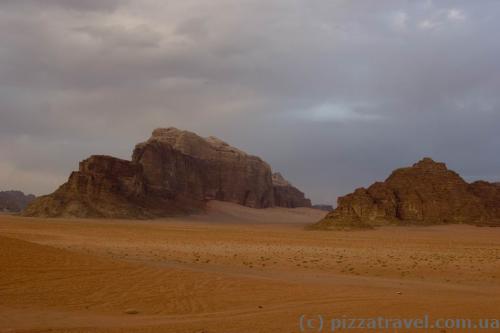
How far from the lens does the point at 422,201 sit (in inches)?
2415

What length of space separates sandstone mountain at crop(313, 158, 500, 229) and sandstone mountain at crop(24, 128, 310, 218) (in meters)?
33.4

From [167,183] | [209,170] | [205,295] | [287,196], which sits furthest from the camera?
[287,196]

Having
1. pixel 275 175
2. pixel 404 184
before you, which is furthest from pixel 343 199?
pixel 275 175

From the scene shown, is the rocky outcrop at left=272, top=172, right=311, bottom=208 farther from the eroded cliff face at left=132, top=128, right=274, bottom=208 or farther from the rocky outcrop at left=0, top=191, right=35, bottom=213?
the rocky outcrop at left=0, top=191, right=35, bottom=213

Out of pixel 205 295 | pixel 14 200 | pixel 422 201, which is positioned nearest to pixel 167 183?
pixel 422 201

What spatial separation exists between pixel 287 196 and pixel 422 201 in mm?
85597

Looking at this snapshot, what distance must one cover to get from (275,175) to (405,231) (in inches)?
4530

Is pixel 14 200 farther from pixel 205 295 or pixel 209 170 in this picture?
pixel 205 295

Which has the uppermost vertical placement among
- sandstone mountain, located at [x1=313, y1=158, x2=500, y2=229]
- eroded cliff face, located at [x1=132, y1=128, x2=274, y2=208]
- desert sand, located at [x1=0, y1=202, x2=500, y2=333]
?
eroded cliff face, located at [x1=132, y1=128, x2=274, y2=208]

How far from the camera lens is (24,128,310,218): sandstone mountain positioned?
74938 mm

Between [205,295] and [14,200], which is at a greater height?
[14,200]

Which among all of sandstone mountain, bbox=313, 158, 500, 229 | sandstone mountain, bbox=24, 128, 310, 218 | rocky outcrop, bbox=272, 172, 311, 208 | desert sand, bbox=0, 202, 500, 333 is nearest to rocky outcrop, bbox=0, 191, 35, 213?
sandstone mountain, bbox=24, 128, 310, 218

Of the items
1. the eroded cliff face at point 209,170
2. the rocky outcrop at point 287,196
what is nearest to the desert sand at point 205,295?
the eroded cliff face at point 209,170

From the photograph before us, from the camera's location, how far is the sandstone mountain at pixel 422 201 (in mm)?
59281
